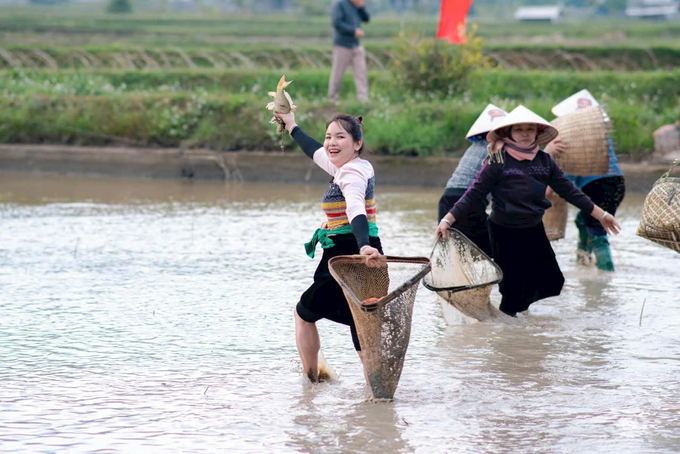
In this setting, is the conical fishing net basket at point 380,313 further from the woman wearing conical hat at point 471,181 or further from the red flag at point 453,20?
the red flag at point 453,20

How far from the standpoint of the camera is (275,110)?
16.2 ft

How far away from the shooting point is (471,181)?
22.3ft

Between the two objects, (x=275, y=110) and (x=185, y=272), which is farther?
(x=185, y=272)

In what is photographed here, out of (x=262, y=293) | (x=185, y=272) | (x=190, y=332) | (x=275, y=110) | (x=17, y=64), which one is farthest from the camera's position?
(x=17, y=64)

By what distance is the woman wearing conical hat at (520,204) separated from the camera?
588 cm

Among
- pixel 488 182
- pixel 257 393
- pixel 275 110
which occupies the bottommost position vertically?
pixel 257 393

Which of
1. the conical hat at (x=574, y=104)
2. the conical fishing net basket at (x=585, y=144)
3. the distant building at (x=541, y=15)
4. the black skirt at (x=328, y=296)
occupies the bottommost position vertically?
the black skirt at (x=328, y=296)

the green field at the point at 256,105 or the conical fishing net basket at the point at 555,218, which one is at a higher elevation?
the green field at the point at 256,105

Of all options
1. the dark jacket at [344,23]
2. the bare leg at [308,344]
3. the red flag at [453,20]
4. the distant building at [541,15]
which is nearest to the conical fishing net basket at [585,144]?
the bare leg at [308,344]

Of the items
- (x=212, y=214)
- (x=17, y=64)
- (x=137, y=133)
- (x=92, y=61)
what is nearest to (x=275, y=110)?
(x=212, y=214)

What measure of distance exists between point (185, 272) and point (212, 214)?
272cm

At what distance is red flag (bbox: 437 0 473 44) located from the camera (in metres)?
13.8

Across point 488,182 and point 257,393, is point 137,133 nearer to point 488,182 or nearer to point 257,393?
point 488,182

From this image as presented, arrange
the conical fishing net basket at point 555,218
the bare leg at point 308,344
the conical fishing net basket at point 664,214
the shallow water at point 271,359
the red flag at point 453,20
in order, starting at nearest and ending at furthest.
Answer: the shallow water at point 271,359
the bare leg at point 308,344
the conical fishing net basket at point 664,214
the conical fishing net basket at point 555,218
the red flag at point 453,20
